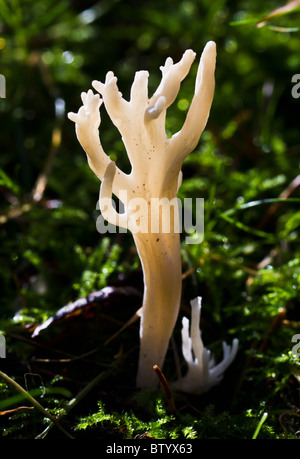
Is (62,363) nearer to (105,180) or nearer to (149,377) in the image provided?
(149,377)

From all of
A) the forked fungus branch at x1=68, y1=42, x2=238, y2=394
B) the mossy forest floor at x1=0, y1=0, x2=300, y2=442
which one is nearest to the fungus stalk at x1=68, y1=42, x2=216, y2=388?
the forked fungus branch at x1=68, y1=42, x2=238, y2=394

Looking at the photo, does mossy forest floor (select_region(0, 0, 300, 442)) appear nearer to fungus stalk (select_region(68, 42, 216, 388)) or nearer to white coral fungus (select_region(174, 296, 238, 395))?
white coral fungus (select_region(174, 296, 238, 395))

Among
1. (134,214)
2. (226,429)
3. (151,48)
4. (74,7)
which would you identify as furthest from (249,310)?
(74,7)

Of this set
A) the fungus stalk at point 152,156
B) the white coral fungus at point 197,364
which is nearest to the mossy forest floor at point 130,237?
the white coral fungus at point 197,364

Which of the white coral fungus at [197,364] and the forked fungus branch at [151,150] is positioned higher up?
the forked fungus branch at [151,150]

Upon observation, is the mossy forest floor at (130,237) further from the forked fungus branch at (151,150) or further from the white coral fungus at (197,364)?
the forked fungus branch at (151,150)

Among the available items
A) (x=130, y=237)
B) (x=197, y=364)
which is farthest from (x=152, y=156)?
(x=130, y=237)

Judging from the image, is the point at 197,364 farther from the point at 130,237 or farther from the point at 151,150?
the point at 130,237

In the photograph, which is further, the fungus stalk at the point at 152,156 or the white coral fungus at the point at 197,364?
the white coral fungus at the point at 197,364
